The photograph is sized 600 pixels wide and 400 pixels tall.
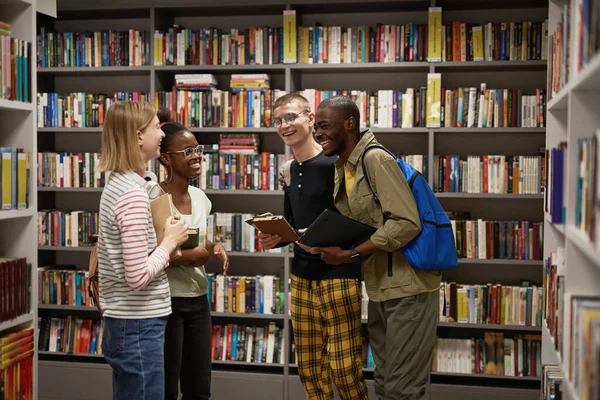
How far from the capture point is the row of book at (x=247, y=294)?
13.9 feet

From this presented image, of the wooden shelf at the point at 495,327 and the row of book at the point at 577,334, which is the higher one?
the row of book at the point at 577,334

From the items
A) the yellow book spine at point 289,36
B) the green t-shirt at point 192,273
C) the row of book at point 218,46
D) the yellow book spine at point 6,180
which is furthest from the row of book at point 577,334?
the row of book at point 218,46

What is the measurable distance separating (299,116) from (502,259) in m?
1.67

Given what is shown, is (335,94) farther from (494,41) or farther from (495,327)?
(495,327)

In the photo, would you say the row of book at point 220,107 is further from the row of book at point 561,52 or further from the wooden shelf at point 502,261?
the row of book at point 561,52

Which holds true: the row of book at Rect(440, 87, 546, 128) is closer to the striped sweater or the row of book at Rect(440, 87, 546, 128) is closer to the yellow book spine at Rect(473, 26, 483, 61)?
the yellow book spine at Rect(473, 26, 483, 61)

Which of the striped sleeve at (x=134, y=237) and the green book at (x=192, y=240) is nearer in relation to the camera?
the striped sleeve at (x=134, y=237)

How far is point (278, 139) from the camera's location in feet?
14.8

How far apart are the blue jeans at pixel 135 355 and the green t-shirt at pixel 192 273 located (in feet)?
1.66

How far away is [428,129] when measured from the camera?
4035 mm

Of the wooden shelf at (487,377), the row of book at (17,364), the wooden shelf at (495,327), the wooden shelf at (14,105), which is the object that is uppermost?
the wooden shelf at (14,105)

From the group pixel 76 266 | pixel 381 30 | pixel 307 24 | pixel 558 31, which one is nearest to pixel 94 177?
pixel 76 266

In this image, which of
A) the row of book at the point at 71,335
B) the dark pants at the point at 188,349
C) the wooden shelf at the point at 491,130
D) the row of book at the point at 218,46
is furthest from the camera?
the row of book at the point at 71,335

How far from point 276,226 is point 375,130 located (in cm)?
144
